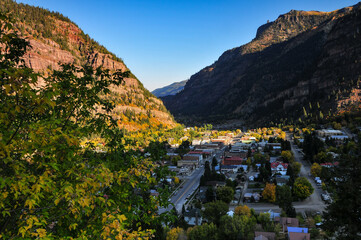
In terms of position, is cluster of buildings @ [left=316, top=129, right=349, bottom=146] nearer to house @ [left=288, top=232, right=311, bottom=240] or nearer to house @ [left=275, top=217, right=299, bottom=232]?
house @ [left=275, top=217, right=299, bottom=232]

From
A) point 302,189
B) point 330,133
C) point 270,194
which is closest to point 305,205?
point 302,189

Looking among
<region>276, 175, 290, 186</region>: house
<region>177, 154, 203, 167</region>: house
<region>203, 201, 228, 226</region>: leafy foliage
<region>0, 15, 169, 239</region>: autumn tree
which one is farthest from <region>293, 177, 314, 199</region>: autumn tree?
<region>0, 15, 169, 239</region>: autumn tree

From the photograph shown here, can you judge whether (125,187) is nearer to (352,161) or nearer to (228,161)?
(352,161)

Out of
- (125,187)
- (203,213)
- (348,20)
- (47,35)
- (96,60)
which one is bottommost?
(203,213)

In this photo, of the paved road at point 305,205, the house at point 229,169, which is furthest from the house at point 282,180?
the house at point 229,169

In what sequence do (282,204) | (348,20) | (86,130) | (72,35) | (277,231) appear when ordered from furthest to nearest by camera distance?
(72,35)
(348,20)
(282,204)
(277,231)
(86,130)

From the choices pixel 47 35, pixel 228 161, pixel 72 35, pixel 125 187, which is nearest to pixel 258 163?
pixel 228 161

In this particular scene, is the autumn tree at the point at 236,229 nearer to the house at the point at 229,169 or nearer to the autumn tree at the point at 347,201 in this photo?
the autumn tree at the point at 347,201
